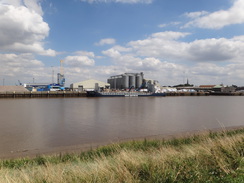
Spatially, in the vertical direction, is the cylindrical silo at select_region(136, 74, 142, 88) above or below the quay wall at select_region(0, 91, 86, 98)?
above

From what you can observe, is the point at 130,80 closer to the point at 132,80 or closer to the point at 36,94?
the point at 132,80

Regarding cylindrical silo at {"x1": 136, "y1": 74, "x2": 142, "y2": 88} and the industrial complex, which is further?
cylindrical silo at {"x1": 136, "y1": 74, "x2": 142, "y2": 88}

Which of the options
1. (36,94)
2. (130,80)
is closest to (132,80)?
(130,80)

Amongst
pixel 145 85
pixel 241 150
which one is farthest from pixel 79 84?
pixel 241 150

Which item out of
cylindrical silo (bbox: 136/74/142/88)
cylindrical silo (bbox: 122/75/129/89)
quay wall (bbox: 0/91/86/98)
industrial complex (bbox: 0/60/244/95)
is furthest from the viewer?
cylindrical silo (bbox: 136/74/142/88)

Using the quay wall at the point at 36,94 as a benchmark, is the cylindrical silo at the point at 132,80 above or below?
above

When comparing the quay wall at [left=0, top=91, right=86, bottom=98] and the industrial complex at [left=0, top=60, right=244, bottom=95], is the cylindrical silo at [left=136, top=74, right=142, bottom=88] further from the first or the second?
the quay wall at [left=0, top=91, right=86, bottom=98]

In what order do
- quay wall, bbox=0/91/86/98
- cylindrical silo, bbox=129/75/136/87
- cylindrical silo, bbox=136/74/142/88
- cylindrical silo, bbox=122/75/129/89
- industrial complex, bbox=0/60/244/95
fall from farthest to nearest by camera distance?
cylindrical silo, bbox=136/74/142/88 → cylindrical silo, bbox=129/75/136/87 → cylindrical silo, bbox=122/75/129/89 → industrial complex, bbox=0/60/244/95 → quay wall, bbox=0/91/86/98

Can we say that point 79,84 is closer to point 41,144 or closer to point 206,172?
point 41,144

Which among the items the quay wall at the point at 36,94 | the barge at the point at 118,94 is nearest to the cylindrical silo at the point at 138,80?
the barge at the point at 118,94

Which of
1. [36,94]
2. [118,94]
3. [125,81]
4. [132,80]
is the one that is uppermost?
[132,80]

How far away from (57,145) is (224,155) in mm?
Answer: 11195

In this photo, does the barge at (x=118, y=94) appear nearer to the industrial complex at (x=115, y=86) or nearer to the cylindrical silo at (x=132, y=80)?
the industrial complex at (x=115, y=86)

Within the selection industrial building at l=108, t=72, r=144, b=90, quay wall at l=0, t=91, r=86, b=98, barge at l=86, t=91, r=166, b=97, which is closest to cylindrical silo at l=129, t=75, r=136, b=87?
industrial building at l=108, t=72, r=144, b=90
